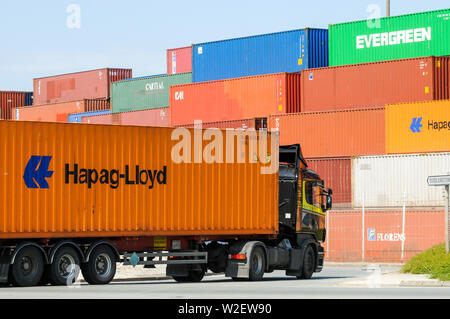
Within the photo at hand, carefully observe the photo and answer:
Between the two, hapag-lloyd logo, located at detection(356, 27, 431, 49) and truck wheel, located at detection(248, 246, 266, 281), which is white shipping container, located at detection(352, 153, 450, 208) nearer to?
hapag-lloyd logo, located at detection(356, 27, 431, 49)

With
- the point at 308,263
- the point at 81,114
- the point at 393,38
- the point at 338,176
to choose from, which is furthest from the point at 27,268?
the point at 81,114

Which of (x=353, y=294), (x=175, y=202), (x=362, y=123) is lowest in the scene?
(x=353, y=294)

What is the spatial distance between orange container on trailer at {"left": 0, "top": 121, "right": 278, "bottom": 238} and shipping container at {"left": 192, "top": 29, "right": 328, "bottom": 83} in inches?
1033

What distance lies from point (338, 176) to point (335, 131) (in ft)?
8.97

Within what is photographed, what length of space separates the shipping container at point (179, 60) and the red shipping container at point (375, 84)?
67.1 feet

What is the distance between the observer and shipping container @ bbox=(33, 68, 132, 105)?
243ft

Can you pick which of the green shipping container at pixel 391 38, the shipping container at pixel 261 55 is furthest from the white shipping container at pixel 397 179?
the shipping container at pixel 261 55

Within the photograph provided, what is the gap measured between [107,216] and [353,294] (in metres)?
6.52

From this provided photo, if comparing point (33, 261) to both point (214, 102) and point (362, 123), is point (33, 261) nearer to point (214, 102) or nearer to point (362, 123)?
point (362, 123)

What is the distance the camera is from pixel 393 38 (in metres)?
48.4

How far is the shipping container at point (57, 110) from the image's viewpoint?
71875 mm

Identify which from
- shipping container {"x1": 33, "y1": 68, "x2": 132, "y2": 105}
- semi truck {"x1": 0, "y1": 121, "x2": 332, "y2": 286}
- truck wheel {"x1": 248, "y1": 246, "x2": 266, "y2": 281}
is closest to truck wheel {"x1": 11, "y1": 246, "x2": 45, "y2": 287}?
semi truck {"x1": 0, "y1": 121, "x2": 332, "y2": 286}

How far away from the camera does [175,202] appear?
2397 cm
